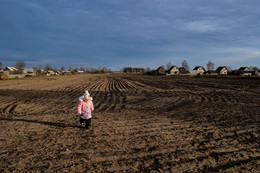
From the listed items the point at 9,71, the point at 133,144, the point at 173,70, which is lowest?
the point at 133,144

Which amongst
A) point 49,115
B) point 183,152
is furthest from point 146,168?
point 49,115

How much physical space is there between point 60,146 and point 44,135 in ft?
3.75

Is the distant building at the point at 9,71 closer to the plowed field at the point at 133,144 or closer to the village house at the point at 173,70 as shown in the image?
the plowed field at the point at 133,144

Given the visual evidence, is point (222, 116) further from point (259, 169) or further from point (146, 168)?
point (146, 168)

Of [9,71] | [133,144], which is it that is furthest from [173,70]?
[133,144]

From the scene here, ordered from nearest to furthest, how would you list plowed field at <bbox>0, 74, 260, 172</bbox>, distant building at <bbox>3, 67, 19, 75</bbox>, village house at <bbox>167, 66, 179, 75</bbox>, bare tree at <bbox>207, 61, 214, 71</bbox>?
plowed field at <bbox>0, 74, 260, 172</bbox> < distant building at <bbox>3, 67, 19, 75</bbox> < village house at <bbox>167, 66, 179, 75</bbox> < bare tree at <bbox>207, 61, 214, 71</bbox>

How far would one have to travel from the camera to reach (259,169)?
3.14 metres

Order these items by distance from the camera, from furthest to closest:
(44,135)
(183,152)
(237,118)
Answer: (237,118) < (44,135) < (183,152)

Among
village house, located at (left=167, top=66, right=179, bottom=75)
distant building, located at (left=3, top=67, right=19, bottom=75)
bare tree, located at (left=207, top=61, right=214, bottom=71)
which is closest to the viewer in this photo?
distant building, located at (left=3, top=67, right=19, bottom=75)

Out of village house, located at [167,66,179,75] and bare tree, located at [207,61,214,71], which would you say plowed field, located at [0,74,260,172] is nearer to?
village house, located at [167,66,179,75]

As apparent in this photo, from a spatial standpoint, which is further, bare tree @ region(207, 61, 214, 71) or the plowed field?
bare tree @ region(207, 61, 214, 71)

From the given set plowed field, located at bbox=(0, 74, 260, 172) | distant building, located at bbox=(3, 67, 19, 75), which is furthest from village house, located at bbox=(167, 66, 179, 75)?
plowed field, located at bbox=(0, 74, 260, 172)

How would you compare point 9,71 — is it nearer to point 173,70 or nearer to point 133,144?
point 173,70

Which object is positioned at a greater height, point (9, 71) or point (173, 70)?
point (173, 70)
